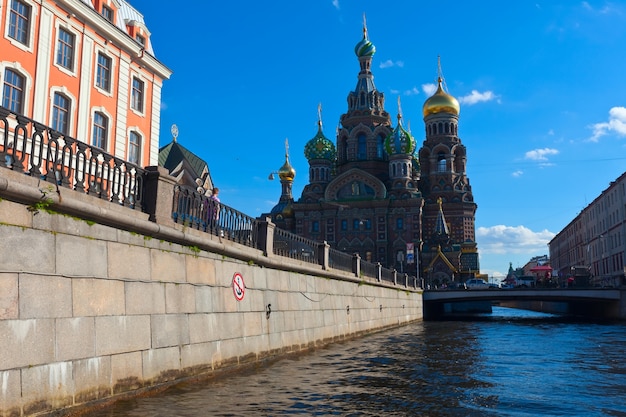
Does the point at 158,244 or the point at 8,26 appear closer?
the point at 158,244

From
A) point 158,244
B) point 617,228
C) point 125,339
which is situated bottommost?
point 125,339

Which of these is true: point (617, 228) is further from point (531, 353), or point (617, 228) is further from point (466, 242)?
point (531, 353)

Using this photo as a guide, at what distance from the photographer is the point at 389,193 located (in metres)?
79.8

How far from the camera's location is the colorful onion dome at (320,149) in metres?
90.0

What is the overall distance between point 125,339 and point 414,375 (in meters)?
7.31

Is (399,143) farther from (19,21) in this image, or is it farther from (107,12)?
(19,21)

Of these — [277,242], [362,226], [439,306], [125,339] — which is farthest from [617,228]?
[125,339]

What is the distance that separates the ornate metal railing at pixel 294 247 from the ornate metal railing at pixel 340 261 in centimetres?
220

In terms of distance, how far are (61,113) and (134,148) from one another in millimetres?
4696

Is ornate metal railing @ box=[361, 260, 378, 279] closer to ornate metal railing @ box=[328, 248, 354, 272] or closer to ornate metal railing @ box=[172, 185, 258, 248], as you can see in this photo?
ornate metal railing @ box=[328, 248, 354, 272]

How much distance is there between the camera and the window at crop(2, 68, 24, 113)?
19000 millimetres

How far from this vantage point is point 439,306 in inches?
2502

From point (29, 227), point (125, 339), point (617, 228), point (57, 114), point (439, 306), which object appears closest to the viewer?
point (29, 227)

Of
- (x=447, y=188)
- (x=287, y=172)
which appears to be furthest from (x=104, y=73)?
(x=287, y=172)
